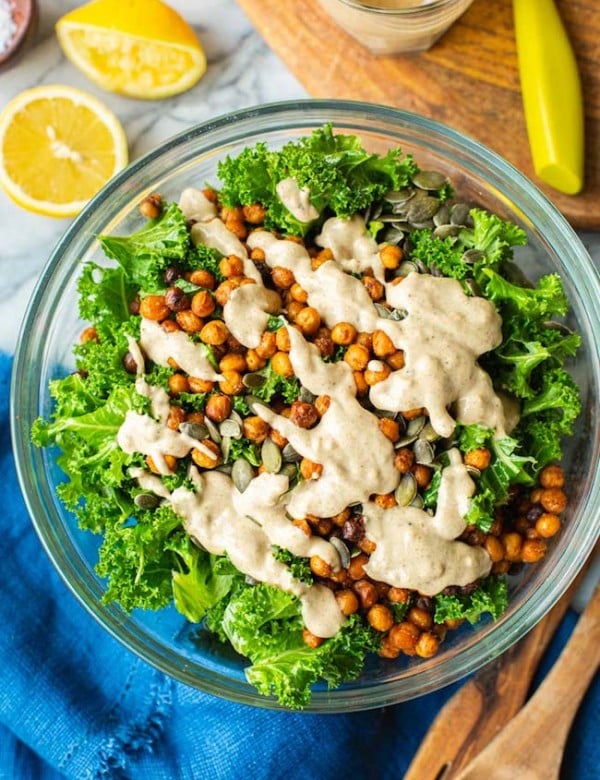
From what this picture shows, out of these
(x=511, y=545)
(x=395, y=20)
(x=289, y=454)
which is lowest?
(x=511, y=545)

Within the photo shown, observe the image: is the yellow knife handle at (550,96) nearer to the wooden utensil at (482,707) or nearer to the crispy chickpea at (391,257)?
the crispy chickpea at (391,257)

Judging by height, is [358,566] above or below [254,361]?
below

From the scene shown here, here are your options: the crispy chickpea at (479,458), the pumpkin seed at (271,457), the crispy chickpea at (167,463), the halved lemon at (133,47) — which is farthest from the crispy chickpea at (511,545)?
the halved lemon at (133,47)

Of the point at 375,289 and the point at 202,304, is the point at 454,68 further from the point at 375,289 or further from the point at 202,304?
the point at 202,304

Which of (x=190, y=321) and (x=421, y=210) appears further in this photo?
(x=421, y=210)

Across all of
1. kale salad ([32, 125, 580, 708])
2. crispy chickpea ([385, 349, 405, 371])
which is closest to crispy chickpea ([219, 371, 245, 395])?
kale salad ([32, 125, 580, 708])

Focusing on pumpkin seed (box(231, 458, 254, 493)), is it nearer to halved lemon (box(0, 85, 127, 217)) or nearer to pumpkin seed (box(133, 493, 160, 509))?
pumpkin seed (box(133, 493, 160, 509))

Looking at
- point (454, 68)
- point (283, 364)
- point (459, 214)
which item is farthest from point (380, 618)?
point (454, 68)
